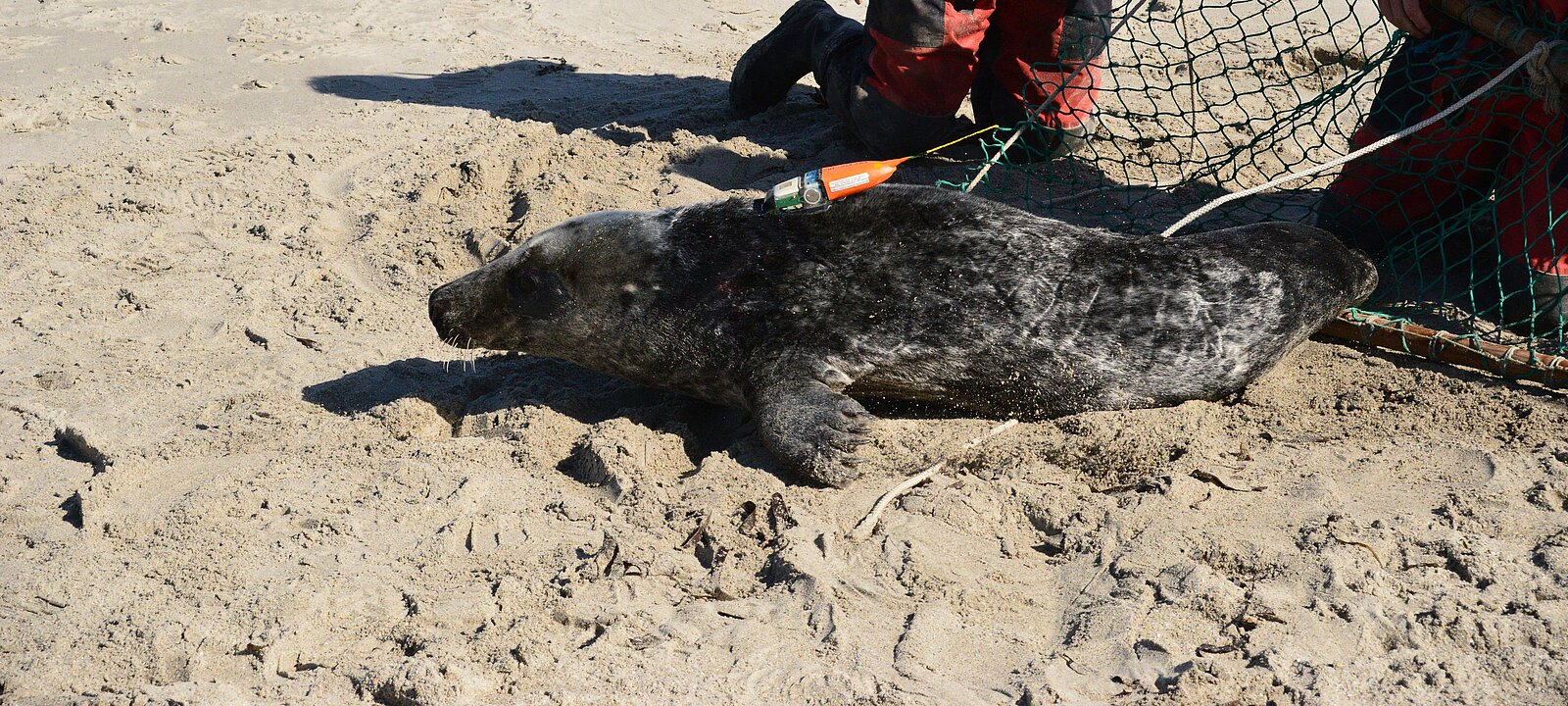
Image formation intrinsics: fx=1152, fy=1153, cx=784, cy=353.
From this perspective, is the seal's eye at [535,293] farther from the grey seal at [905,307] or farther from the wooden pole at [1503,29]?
the wooden pole at [1503,29]

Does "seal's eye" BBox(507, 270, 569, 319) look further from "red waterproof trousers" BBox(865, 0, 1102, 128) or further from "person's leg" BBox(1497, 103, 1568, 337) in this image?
"person's leg" BBox(1497, 103, 1568, 337)

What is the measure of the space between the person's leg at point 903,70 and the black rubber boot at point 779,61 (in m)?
0.24

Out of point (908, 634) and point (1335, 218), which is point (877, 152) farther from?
point (908, 634)

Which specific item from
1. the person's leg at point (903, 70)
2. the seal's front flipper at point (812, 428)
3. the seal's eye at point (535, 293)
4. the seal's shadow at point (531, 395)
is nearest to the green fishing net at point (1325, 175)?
the person's leg at point (903, 70)

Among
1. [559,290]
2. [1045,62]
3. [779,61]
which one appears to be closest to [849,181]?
[559,290]

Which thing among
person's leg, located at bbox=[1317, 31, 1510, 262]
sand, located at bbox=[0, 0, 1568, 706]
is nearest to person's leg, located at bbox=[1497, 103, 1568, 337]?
person's leg, located at bbox=[1317, 31, 1510, 262]

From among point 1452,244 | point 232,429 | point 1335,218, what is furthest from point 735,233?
point 1452,244

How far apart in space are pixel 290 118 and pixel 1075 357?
18.3 feet

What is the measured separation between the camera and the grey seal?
3.99m

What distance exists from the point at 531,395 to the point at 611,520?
1.19 metres

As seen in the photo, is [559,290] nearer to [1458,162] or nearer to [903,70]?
[903,70]

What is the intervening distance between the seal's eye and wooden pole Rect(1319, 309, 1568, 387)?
2.97 metres

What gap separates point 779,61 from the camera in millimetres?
6949

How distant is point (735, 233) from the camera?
4.43 meters
